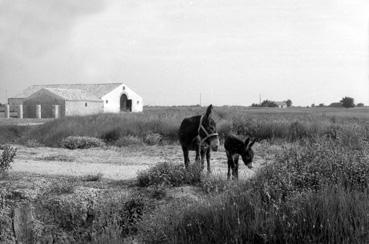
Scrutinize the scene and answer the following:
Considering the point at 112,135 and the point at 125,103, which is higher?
the point at 125,103

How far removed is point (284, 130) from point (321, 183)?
16.2m

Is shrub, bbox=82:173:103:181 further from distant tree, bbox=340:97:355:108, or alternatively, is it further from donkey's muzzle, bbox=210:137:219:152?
distant tree, bbox=340:97:355:108

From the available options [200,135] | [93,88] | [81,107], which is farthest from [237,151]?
[93,88]

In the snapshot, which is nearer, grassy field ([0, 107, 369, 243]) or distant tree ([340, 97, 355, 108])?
grassy field ([0, 107, 369, 243])

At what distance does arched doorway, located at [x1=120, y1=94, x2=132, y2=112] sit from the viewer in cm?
6650

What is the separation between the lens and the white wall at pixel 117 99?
61787mm

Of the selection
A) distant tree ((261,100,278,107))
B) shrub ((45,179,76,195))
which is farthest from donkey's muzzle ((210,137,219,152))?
distant tree ((261,100,278,107))

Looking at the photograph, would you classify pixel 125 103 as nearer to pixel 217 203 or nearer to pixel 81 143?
pixel 81 143

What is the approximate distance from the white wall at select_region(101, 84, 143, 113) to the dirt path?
4083cm

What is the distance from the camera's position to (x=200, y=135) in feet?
33.6

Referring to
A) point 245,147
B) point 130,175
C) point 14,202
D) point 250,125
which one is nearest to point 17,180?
point 14,202

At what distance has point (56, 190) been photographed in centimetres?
945

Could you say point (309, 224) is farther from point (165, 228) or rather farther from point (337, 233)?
point (165, 228)

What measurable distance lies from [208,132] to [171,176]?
3.99ft
